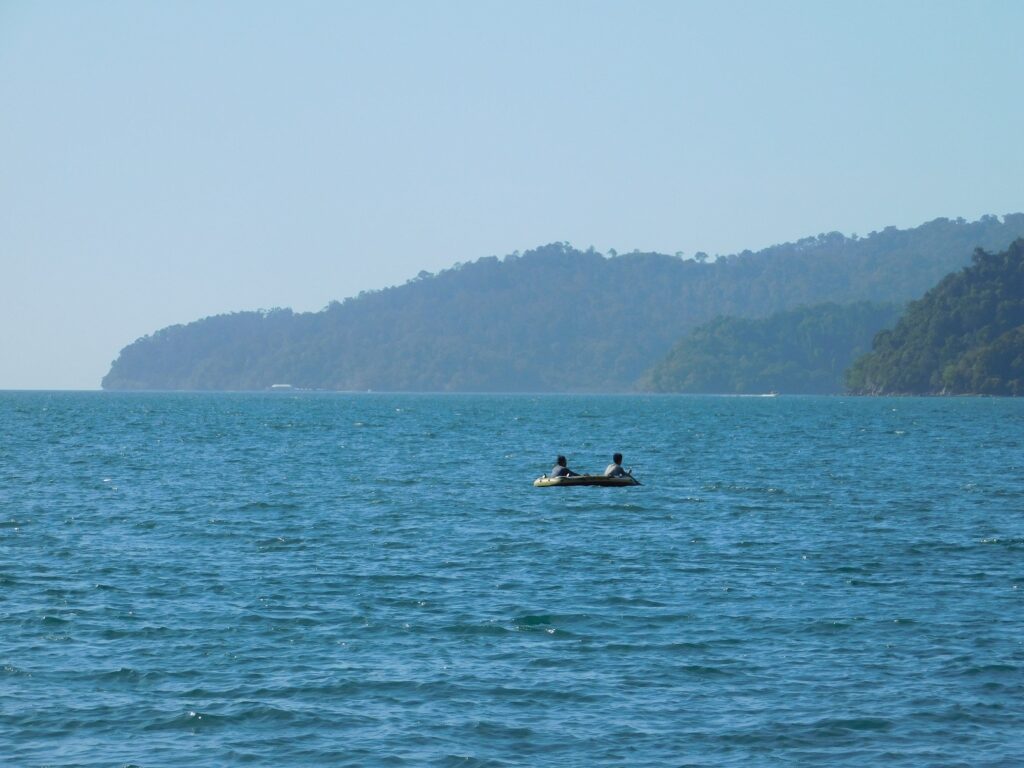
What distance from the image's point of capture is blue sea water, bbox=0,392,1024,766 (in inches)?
760

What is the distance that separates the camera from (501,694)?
2131cm

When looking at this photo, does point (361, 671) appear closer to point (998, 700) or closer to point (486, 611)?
point (486, 611)

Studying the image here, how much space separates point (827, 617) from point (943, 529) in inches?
590

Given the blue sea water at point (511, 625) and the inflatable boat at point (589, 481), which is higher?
the inflatable boat at point (589, 481)

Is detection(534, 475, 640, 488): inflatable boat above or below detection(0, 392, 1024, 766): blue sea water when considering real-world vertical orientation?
above

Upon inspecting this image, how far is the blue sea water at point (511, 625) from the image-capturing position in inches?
760

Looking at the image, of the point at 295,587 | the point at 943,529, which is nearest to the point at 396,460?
the point at 943,529

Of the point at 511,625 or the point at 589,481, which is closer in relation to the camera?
the point at 511,625

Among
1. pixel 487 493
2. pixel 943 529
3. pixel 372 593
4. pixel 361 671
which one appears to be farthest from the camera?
pixel 487 493

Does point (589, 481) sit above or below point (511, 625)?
above

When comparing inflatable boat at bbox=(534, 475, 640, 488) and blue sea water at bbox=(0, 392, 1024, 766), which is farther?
inflatable boat at bbox=(534, 475, 640, 488)

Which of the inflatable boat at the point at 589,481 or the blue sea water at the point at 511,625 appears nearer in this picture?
the blue sea water at the point at 511,625

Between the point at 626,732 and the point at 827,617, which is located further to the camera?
the point at 827,617

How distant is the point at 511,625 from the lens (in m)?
26.0
